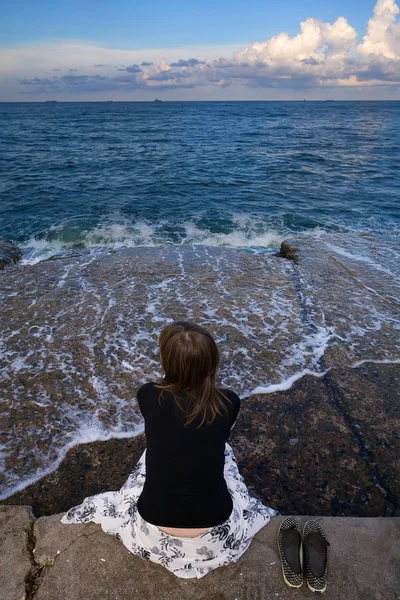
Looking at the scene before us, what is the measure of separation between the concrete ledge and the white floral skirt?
67 millimetres

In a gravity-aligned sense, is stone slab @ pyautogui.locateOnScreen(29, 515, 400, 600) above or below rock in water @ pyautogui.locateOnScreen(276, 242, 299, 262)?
above

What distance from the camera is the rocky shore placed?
317 centimetres

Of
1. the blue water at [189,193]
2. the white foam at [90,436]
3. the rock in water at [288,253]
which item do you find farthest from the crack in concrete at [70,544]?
the blue water at [189,193]

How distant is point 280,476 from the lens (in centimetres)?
337

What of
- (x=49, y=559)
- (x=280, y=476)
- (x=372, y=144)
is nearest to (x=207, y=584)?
(x=49, y=559)

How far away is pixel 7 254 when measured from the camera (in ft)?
31.2

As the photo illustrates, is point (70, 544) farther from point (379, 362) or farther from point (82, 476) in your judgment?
point (379, 362)

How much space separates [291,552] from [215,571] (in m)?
0.47

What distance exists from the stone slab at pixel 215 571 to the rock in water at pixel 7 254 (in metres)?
7.63

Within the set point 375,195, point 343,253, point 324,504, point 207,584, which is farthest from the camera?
point 375,195

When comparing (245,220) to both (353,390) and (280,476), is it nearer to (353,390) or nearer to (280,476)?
(353,390)

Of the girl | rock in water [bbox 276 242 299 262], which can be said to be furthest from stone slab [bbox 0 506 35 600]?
rock in water [bbox 276 242 299 262]

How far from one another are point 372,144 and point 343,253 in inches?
1190

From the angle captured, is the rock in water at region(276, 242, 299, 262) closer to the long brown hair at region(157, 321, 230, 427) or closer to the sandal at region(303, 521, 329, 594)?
the sandal at region(303, 521, 329, 594)
